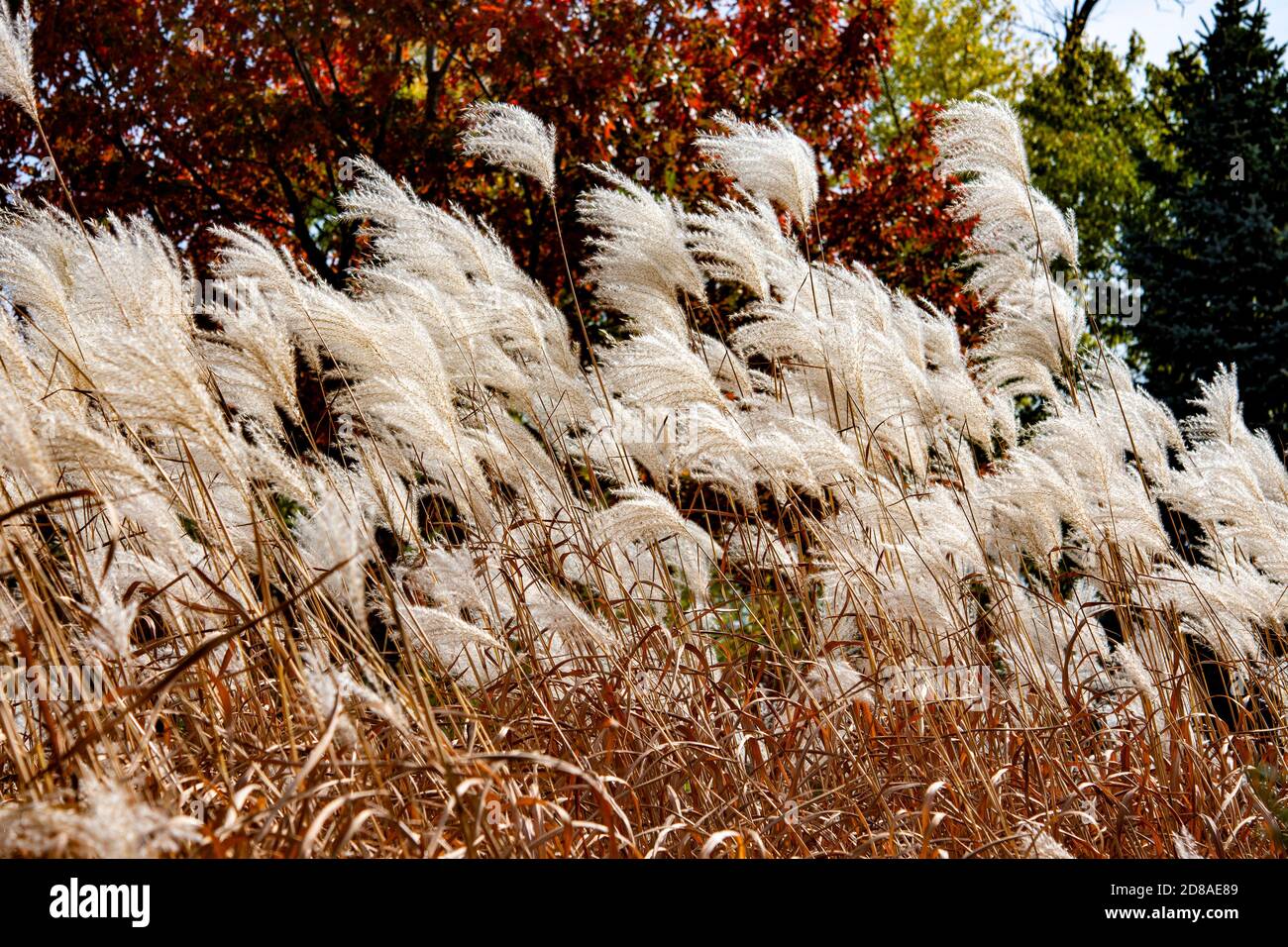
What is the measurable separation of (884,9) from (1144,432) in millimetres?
4457

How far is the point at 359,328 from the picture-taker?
2.20 meters

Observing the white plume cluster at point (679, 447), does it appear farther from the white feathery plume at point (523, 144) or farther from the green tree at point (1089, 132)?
the green tree at point (1089, 132)

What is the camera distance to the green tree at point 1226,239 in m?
9.03

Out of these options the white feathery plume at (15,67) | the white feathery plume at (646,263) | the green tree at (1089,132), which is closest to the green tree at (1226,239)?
the green tree at (1089,132)

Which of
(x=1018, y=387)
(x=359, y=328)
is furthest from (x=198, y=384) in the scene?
(x=1018, y=387)

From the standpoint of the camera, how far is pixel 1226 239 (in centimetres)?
923

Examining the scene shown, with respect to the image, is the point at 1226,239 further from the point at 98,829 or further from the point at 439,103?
the point at 98,829
